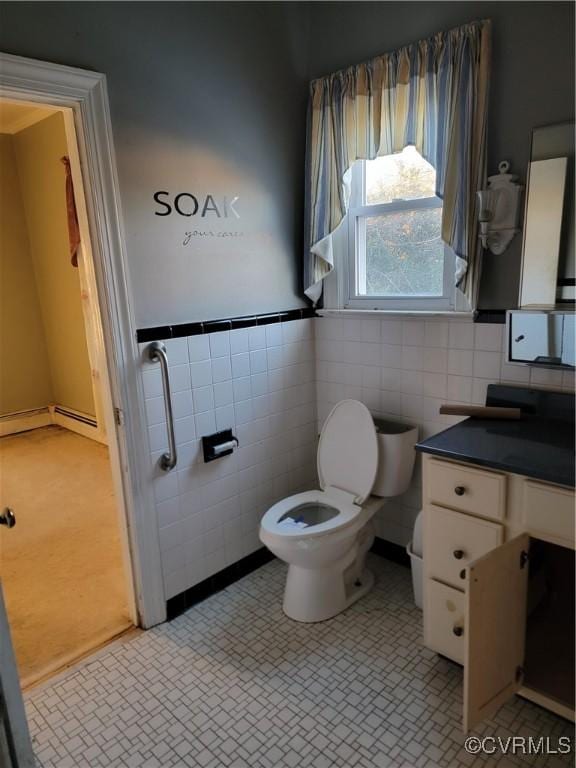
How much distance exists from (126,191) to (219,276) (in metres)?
0.51

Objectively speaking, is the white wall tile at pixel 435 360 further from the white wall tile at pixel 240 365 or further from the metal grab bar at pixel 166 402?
the metal grab bar at pixel 166 402

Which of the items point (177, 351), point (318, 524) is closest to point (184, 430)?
point (177, 351)

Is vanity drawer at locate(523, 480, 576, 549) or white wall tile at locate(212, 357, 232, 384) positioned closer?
vanity drawer at locate(523, 480, 576, 549)

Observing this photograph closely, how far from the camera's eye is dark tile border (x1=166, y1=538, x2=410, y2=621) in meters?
2.22

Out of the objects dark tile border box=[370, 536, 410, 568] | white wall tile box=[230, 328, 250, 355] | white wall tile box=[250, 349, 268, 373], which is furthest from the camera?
dark tile border box=[370, 536, 410, 568]

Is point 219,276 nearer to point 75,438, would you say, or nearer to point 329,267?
point 329,267

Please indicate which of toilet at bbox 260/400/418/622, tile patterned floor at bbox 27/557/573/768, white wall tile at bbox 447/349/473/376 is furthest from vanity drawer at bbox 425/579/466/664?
white wall tile at bbox 447/349/473/376

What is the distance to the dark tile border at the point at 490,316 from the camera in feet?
6.45

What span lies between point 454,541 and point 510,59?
1692mm

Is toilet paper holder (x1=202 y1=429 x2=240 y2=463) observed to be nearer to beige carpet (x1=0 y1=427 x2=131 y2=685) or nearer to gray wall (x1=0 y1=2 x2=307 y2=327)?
gray wall (x1=0 y1=2 x2=307 y2=327)

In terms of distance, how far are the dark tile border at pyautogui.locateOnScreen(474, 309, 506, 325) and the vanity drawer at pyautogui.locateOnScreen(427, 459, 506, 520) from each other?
2.22 ft

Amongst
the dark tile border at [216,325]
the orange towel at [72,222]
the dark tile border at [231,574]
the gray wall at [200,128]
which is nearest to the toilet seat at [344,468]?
the dark tile border at [231,574]

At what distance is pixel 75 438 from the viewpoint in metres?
4.57

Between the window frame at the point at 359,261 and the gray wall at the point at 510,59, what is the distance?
0.19m
